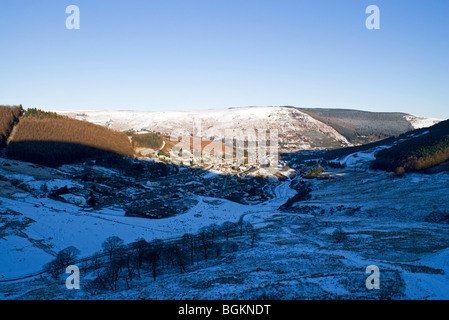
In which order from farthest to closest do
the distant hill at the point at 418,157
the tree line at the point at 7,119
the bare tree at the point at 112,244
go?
the tree line at the point at 7,119
the distant hill at the point at 418,157
the bare tree at the point at 112,244

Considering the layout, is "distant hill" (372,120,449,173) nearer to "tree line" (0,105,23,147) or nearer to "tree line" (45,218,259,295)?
"tree line" (45,218,259,295)

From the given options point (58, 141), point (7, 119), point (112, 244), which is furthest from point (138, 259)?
point (7, 119)

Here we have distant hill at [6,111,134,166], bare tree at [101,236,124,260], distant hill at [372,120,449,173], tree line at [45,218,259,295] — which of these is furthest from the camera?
distant hill at [6,111,134,166]

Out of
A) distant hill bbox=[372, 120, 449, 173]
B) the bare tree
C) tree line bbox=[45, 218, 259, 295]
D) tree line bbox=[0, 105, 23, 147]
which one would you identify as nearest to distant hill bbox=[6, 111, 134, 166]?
tree line bbox=[0, 105, 23, 147]

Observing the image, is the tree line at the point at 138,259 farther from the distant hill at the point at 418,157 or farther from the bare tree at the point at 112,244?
the distant hill at the point at 418,157

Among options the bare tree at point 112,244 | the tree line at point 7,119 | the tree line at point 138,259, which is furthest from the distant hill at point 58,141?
the tree line at point 138,259

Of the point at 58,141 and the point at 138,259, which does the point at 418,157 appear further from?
the point at 58,141

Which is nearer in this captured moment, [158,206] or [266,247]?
[266,247]

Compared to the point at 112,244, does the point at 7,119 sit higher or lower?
higher

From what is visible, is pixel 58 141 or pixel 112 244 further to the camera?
pixel 58 141
